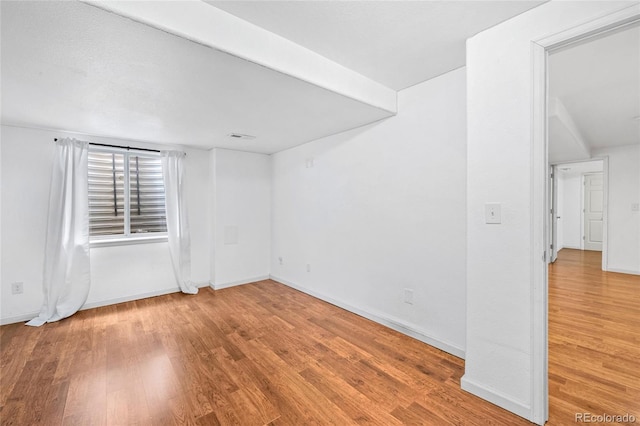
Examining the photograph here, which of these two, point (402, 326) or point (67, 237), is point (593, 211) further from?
point (67, 237)

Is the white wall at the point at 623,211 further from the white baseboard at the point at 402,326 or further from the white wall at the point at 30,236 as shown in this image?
the white wall at the point at 30,236

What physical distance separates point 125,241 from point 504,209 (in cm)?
440

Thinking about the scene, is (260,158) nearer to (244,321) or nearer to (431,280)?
(244,321)

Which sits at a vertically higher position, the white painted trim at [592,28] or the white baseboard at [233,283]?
the white painted trim at [592,28]

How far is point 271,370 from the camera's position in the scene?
2139 mm

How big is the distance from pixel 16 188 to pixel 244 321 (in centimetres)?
305

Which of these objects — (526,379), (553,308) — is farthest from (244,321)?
(553,308)

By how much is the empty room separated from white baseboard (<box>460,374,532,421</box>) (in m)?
0.01

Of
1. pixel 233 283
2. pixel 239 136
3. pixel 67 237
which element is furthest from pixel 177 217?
pixel 239 136

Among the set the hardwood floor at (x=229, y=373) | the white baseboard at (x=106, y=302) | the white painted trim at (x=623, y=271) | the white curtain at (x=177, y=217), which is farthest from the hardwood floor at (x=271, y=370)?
the white painted trim at (x=623, y=271)

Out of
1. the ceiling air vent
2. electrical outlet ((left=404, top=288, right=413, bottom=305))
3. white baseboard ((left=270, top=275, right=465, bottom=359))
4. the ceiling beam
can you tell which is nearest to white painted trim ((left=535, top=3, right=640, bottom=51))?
the ceiling beam

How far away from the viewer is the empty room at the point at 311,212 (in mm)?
1607

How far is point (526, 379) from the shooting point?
161 cm

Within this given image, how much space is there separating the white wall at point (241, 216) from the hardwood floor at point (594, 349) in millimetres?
3974
